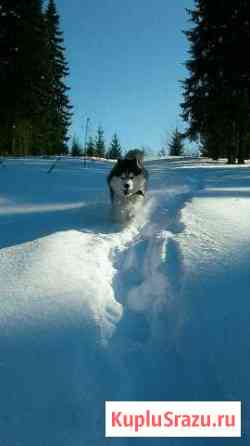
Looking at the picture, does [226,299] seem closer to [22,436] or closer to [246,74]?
[22,436]

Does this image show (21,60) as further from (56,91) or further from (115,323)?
(115,323)

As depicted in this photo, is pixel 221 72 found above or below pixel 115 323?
above

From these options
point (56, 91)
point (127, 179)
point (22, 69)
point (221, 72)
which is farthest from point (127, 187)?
point (56, 91)

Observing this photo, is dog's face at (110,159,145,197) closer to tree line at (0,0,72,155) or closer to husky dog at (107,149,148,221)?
husky dog at (107,149,148,221)

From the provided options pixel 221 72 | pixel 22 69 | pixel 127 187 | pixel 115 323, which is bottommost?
pixel 115 323

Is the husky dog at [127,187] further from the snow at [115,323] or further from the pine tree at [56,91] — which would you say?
the pine tree at [56,91]

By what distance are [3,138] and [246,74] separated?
16.1m

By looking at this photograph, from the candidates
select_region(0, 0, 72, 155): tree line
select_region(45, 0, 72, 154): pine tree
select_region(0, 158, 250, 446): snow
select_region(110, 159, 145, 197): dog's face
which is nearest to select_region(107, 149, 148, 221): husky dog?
select_region(110, 159, 145, 197): dog's face

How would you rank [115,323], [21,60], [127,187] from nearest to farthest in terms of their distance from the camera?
[115,323] → [127,187] → [21,60]

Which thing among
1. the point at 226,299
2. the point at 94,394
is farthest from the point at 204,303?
the point at 94,394

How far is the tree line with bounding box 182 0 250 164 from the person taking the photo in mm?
15656

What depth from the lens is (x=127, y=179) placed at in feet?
19.7

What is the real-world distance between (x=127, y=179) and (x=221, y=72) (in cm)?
1311

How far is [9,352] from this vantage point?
2275 millimetres
